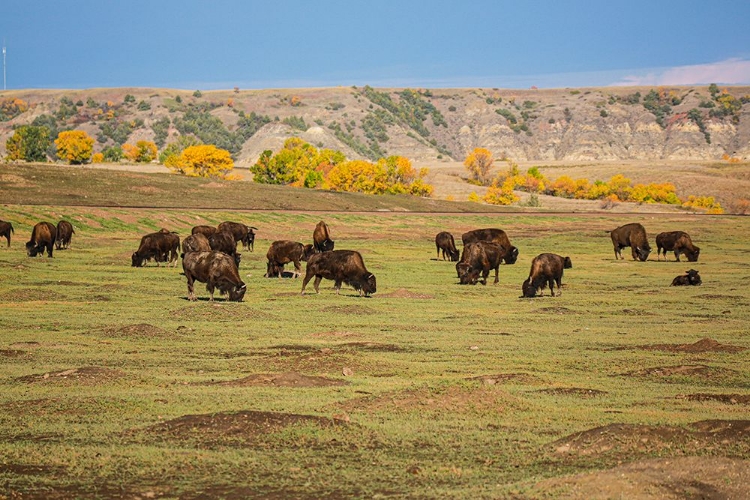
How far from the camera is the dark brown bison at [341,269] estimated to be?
1324 inches

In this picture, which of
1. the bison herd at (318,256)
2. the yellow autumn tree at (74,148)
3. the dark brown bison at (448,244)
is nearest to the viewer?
the bison herd at (318,256)

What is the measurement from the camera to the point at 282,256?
4016 centimetres

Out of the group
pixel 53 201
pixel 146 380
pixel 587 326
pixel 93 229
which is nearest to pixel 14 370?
pixel 146 380

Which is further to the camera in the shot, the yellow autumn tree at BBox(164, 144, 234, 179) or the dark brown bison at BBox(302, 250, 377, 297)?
the yellow autumn tree at BBox(164, 144, 234, 179)

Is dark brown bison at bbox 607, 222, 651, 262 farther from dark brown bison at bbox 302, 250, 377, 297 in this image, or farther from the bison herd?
dark brown bison at bbox 302, 250, 377, 297

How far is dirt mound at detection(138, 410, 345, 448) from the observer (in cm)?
1290

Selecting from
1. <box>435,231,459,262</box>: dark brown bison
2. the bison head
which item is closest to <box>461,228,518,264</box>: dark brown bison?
the bison head

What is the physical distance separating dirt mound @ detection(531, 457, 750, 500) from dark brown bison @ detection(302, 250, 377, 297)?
22.8 metres

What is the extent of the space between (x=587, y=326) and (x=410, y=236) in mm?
50928

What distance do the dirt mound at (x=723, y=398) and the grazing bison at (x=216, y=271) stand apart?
16811mm

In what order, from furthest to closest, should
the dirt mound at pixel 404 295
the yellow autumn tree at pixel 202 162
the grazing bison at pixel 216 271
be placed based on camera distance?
1. the yellow autumn tree at pixel 202 162
2. the dirt mound at pixel 404 295
3. the grazing bison at pixel 216 271

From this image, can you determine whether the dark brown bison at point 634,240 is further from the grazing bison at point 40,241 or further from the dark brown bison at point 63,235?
the grazing bison at point 40,241

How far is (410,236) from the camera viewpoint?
78375mm

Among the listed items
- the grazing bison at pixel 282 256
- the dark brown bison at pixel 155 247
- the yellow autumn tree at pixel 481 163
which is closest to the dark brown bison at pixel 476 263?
the grazing bison at pixel 282 256
